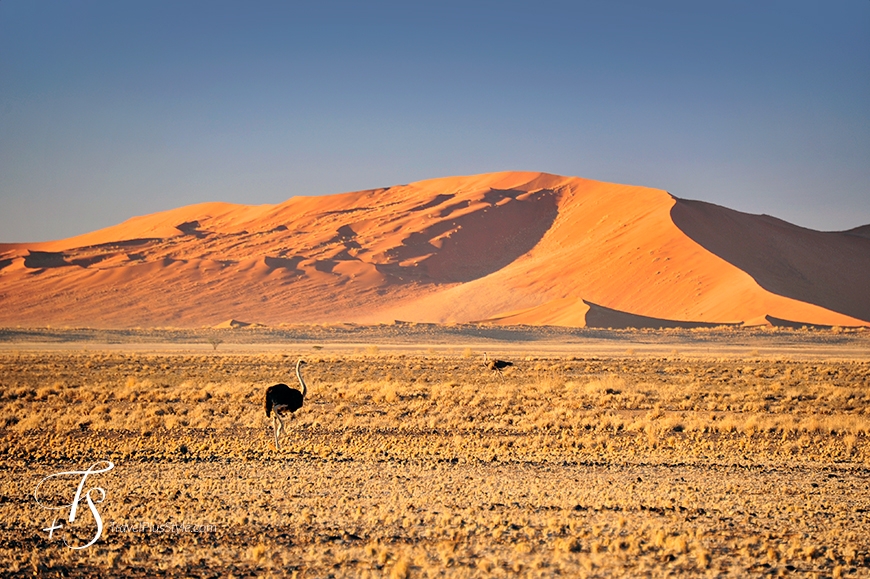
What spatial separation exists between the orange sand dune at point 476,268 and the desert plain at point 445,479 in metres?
39.6

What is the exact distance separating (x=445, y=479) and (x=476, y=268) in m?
81.9

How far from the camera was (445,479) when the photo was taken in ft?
31.4

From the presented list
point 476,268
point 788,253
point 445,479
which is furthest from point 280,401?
point 476,268

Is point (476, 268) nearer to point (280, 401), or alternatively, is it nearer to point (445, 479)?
point (280, 401)

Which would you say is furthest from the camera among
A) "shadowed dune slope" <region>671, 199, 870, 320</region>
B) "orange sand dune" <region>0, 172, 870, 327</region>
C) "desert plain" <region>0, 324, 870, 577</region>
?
"shadowed dune slope" <region>671, 199, 870, 320</region>

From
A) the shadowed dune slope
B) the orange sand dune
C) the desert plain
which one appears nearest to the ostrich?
the desert plain

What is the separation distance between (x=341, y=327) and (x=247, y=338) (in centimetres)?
799

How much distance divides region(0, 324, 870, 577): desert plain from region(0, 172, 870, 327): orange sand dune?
39565 mm

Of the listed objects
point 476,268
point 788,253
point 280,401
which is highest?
point 788,253

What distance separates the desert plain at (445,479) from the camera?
6676mm

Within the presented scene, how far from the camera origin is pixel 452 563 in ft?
21.3

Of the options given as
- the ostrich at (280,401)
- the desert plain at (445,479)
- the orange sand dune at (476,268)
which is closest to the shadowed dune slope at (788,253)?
the orange sand dune at (476,268)

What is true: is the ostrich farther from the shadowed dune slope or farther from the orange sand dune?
the shadowed dune slope

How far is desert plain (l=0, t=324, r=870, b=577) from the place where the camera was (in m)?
6.68
